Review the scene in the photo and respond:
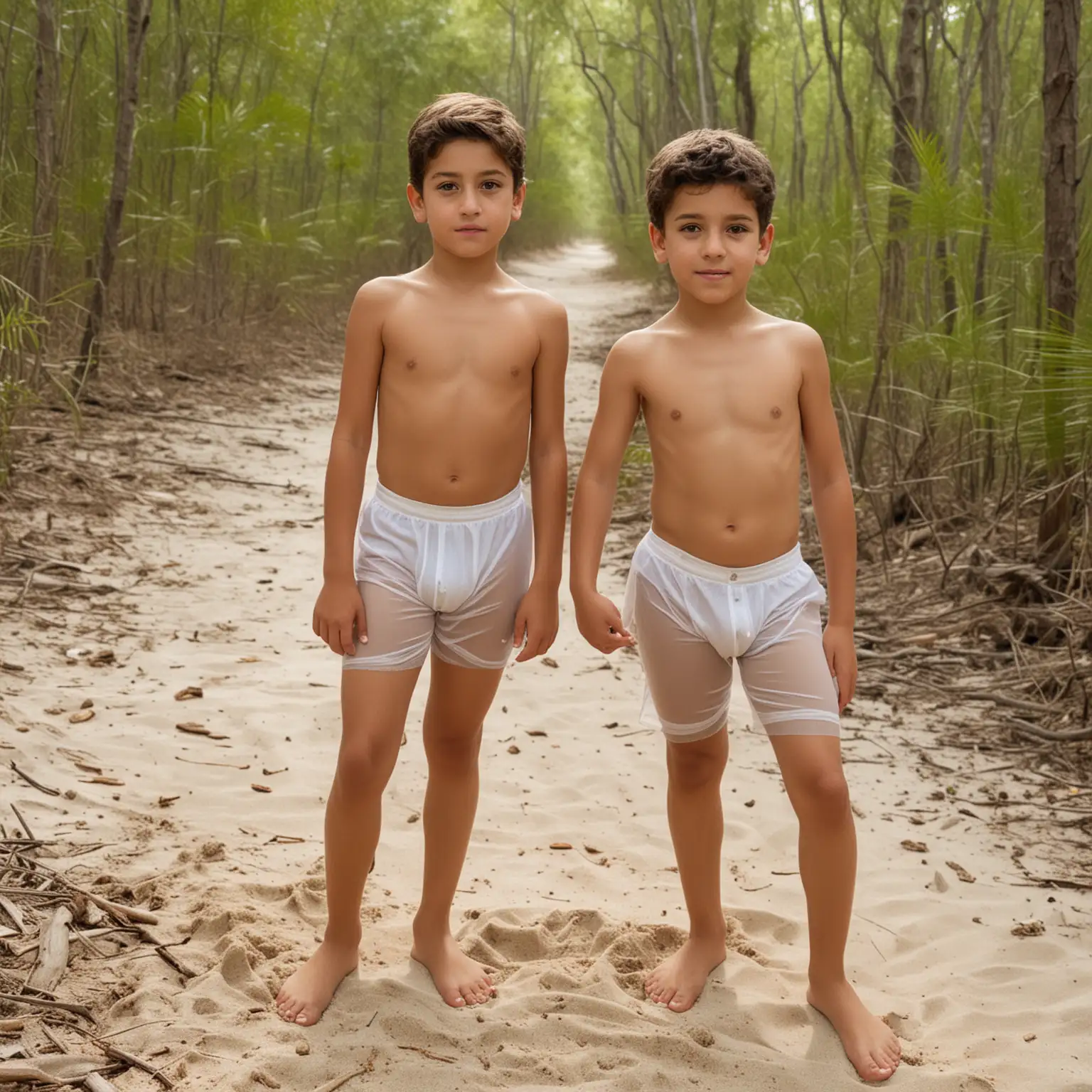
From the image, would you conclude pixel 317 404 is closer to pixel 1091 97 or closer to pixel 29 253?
pixel 29 253

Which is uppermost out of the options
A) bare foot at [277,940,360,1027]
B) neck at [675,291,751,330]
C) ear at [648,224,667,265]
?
ear at [648,224,667,265]

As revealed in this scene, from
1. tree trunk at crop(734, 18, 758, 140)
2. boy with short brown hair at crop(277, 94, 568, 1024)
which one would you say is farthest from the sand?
tree trunk at crop(734, 18, 758, 140)

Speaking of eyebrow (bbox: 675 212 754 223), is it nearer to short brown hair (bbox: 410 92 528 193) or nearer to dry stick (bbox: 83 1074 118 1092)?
short brown hair (bbox: 410 92 528 193)

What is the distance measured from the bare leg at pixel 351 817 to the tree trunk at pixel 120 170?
5.18m

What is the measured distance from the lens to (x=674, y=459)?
207cm

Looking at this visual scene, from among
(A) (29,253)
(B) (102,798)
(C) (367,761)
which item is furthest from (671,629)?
(A) (29,253)

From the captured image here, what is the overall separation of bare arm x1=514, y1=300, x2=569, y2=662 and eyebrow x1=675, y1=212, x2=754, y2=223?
0.25 meters

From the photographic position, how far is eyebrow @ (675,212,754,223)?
1.99 metres

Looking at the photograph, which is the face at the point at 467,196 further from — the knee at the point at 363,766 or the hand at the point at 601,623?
the knee at the point at 363,766

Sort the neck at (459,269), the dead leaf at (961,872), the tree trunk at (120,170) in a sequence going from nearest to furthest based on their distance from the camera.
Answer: the neck at (459,269), the dead leaf at (961,872), the tree trunk at (120,170)

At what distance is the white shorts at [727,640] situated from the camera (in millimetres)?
2025

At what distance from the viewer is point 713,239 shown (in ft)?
6.45

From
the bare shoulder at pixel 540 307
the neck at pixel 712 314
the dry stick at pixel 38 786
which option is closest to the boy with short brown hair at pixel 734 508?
the neck at pixel 712 314

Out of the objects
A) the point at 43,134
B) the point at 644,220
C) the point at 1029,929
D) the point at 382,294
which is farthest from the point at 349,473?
the point at 644,220
